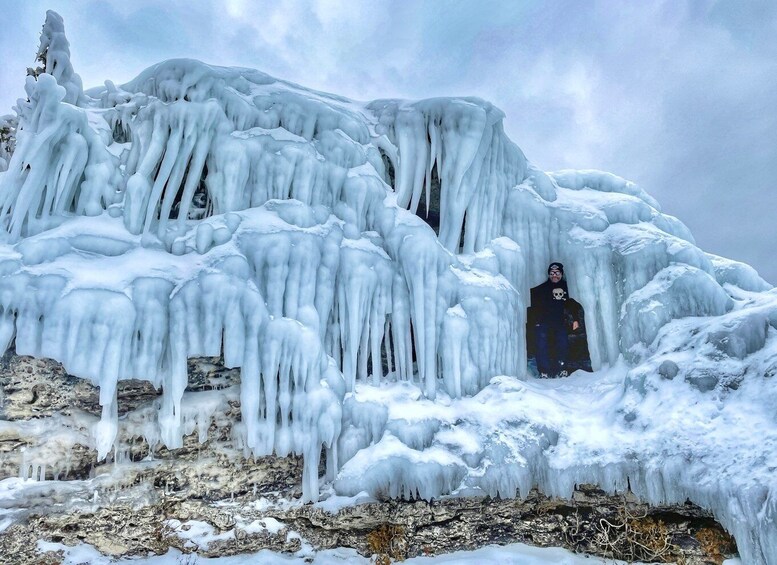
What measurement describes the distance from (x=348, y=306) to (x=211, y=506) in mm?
→ 2895

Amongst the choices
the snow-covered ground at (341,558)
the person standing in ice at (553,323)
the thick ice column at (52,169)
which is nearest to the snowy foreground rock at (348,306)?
the thick ice column at (52,169)

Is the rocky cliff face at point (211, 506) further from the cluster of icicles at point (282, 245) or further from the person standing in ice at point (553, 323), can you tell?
the person standing in ice at point (553, 323)

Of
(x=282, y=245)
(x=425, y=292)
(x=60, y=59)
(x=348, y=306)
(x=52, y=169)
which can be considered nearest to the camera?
(x=52, y=169)

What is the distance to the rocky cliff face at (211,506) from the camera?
5699 millimetres

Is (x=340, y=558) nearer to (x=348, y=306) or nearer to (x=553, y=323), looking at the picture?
(x=348, y=306)

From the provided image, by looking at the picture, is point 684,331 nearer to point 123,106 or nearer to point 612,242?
point 612,242

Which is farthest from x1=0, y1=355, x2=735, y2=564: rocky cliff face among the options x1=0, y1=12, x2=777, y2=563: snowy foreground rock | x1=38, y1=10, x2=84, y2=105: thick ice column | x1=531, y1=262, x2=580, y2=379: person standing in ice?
x1=38, y1=10, x2=84, y2=105: thick ice column

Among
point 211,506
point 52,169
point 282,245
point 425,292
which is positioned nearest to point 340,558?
point 211,506

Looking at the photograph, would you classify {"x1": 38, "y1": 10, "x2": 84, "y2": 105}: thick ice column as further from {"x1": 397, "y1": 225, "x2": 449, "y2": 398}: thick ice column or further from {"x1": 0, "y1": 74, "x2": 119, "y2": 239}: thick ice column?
{"x1": 397, "y1": 225, "x2": 449, "y2": 398}: thick ice column

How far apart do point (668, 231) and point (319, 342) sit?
591cm

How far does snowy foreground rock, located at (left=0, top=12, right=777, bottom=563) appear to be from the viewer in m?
5.33

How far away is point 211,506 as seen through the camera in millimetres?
6297

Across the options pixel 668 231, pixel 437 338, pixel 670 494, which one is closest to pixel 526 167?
pixel 668 231

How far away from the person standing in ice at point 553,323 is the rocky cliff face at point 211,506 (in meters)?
2.32
